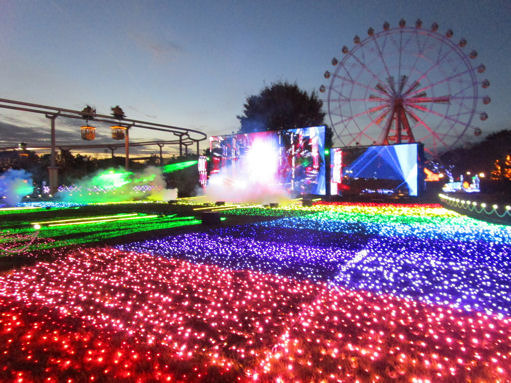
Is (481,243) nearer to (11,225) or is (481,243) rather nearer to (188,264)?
(188,264)

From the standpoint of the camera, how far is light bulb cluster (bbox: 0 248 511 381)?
205 cm

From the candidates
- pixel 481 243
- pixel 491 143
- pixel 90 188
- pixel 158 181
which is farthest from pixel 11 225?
pixel 491 143

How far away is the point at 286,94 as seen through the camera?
29.2 m

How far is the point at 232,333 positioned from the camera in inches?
102

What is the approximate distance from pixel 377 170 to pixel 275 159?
6.18 m

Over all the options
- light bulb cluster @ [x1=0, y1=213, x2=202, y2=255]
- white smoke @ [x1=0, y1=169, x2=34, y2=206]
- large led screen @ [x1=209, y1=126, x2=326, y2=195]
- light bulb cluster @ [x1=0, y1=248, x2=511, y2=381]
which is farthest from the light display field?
white smoke @ [x1=0, y1=169, x2=34, y2=206]

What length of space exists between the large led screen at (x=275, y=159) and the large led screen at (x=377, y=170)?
1141 millimetres

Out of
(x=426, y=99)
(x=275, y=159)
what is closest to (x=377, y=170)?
(x=275, y=159)

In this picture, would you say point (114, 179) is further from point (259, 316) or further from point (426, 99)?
point (426, 99)

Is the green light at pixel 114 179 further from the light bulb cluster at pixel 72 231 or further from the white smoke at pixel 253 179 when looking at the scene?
the light bulb cluster at pixel 72 231

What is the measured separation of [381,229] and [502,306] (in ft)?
16.8

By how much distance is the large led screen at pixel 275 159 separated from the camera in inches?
709

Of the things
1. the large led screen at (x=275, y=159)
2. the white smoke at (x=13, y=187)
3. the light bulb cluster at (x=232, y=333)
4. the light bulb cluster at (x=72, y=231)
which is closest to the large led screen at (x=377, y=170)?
the large led screen at (x=275, y=159)

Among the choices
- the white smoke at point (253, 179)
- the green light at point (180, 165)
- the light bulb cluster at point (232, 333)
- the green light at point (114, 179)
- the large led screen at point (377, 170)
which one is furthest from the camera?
the green light at point (180, 165)
